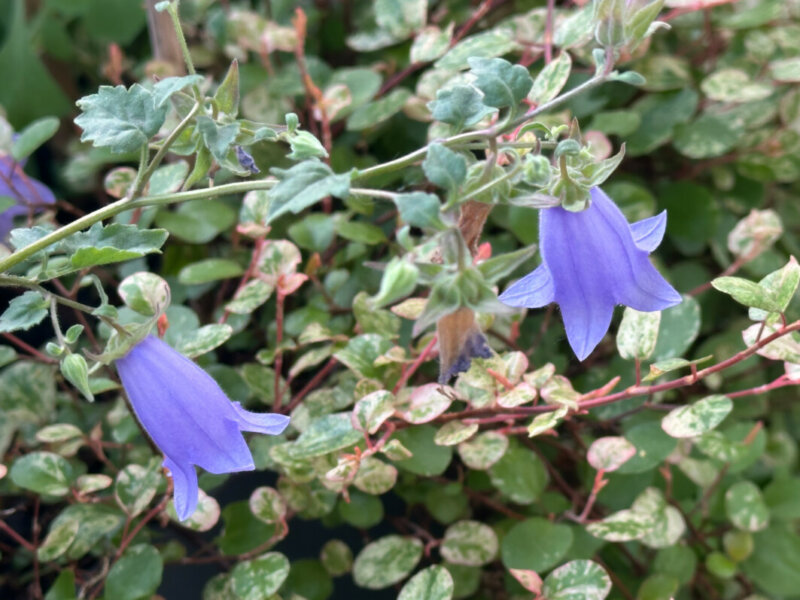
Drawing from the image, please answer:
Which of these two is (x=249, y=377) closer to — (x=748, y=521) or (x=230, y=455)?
(x=230, y=455)

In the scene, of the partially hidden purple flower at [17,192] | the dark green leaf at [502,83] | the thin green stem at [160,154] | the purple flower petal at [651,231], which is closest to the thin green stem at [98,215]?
the thin green stem at [160,154]

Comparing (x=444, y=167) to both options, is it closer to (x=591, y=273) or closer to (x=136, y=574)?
(x=591, y=273)

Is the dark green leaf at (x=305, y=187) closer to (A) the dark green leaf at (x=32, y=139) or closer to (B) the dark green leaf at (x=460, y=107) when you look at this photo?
(B) the dark green leaf at (x=460, y=107)

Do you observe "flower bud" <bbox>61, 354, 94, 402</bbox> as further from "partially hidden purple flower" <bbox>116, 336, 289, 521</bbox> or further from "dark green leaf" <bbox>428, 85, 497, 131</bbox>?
"dark green leaf" <bbox>428, 85, 497, 131</bbox>

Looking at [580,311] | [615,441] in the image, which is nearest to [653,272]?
[580,311]

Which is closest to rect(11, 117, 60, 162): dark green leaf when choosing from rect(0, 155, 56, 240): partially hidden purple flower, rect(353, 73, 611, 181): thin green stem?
rect(0, 155, 56, 240): partially hidden purple flower

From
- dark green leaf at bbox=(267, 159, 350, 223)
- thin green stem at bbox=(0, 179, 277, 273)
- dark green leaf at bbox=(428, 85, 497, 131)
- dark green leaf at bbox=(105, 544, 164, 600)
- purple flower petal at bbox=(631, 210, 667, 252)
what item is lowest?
dark green leaf at bbox=(105, 544, 164, 600)
